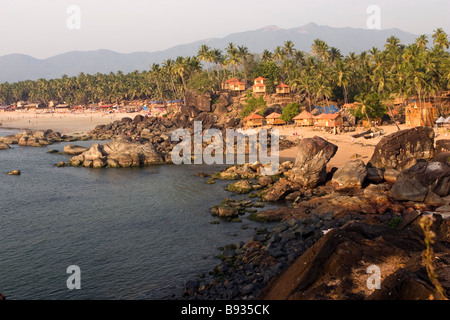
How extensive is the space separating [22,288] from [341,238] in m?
19.6

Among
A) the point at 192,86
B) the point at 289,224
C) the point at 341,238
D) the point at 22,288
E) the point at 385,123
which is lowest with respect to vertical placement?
the point at 22,288

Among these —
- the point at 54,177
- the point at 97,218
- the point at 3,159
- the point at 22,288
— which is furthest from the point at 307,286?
the point at 3,159

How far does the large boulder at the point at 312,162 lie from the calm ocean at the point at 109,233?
888cm

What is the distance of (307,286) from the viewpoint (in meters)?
17.1

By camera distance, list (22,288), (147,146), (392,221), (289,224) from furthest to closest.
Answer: (147,146) < (289,224) < (392,221) < (22,288)

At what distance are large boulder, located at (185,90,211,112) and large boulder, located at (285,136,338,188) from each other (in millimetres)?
53803

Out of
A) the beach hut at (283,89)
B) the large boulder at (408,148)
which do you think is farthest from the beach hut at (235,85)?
the large boulder at (408,148)

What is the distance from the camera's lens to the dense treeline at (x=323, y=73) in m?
65.9

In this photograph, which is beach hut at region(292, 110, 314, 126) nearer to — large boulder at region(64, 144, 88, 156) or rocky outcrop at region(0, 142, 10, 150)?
large boulder at region(64, 144, 88, 156)

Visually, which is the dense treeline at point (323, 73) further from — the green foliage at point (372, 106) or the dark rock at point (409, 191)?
the dark rock at point (409, 191)

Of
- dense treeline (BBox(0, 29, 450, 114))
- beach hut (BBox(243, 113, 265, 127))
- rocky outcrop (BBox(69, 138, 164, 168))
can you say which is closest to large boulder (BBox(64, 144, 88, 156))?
rocky outcrop (BBox(69, 138, 164, 168))

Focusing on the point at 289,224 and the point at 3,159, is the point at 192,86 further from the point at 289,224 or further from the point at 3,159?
the point at 289,224

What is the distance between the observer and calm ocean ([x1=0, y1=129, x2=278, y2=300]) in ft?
80.1
